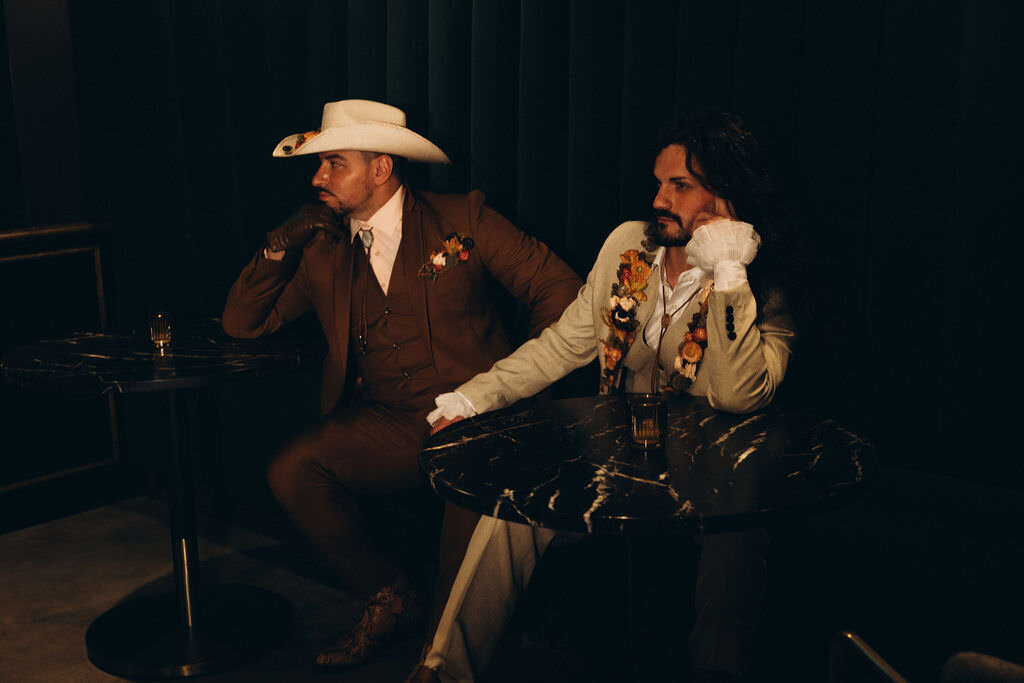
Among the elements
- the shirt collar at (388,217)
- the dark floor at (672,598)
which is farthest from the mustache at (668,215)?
the shirt collar at (388,217)

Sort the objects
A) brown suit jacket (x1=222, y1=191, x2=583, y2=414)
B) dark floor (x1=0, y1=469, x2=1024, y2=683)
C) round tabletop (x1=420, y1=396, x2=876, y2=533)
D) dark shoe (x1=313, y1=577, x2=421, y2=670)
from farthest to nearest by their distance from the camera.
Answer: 1. brown suit jacket (x1=222, y1=191, x2=583, y2=414)
2. dark shoe (x1=313, y1=577, x2=421, y2=670)
3. dark floor (x1=0, y1=469, x2=1024, y2=683)
4. round tabletop (x1=420, y1=396, x2=876, y2=533)

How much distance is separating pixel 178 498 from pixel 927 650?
191cm

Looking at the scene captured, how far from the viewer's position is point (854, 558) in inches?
87.6

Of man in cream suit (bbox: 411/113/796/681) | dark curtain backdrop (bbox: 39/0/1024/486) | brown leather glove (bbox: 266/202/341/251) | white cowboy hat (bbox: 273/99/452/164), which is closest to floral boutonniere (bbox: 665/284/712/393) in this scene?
man in cream suit (bbox: 411/113/796/681)

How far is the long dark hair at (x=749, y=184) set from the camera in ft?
7.90

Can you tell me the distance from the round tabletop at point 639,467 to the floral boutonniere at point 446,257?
79cm

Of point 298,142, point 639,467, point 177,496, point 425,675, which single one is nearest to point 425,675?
point 425,675

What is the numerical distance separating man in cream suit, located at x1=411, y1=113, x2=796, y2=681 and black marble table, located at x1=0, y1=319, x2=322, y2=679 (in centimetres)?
63

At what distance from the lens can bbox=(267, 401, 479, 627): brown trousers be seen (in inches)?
111

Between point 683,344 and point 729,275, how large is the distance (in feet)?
0.84

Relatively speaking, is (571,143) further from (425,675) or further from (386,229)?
(425,675)

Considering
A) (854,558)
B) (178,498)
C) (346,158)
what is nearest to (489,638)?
(854,558)

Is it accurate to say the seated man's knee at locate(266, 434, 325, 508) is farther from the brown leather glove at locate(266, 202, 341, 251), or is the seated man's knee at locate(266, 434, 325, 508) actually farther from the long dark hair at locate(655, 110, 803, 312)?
the long dark hair at locate(655, 110, 803, 312)

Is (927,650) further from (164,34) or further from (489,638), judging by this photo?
(164,34)
